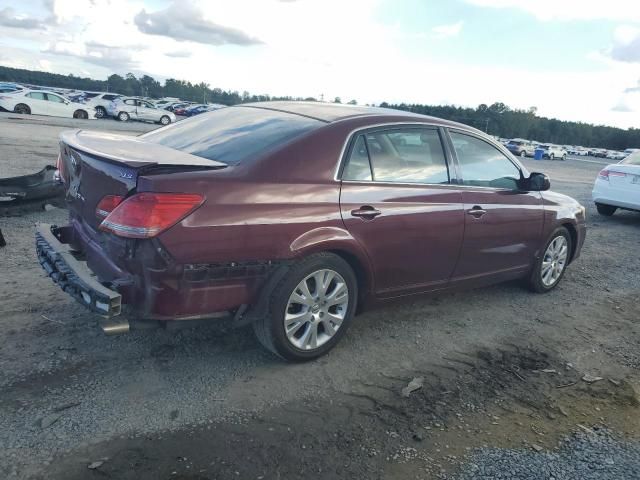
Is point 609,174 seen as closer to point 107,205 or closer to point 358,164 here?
point 358,164

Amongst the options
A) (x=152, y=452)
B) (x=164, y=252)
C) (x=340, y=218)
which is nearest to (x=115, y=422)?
(x=152, y=452)

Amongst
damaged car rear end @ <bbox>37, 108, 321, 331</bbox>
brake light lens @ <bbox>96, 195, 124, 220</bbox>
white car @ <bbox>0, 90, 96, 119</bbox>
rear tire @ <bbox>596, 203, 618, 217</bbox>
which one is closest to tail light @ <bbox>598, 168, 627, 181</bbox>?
rear tire @ <bbox>596, 203, 618, 217</bbox>

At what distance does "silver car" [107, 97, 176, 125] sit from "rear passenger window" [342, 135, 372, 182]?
36.9m

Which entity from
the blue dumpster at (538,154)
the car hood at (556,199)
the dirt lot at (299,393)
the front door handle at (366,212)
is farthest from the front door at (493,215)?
the blue dumpster at (538,154)

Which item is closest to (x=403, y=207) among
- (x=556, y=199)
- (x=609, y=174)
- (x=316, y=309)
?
(x=316, y=309)

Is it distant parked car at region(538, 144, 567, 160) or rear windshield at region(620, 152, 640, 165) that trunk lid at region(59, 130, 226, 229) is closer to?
rear windshield at region(620, 152, 640, 165)

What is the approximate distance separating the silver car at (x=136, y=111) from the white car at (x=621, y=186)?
32.8 metres

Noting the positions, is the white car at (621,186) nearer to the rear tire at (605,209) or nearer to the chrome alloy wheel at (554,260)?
the rear tire at (605,209)

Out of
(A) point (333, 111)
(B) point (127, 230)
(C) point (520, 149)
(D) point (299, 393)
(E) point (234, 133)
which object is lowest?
(D) point (299, 393)

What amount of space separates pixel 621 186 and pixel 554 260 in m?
5.72

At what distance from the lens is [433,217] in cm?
416

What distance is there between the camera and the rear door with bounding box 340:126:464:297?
375 centimetres

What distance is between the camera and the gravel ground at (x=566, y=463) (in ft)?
9.07

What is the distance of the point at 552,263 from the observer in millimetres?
5668
